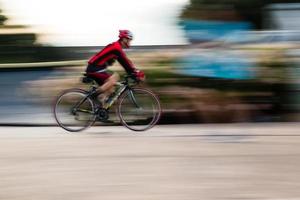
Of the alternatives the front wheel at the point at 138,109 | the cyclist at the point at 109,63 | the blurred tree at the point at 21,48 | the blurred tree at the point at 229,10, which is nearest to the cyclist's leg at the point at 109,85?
the cyclist at the point at 109,63

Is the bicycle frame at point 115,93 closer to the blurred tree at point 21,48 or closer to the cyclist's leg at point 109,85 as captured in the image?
the cyclist's leg at point 109,85

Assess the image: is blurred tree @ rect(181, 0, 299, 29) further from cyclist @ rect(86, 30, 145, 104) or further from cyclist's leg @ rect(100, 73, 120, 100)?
cyclist's leg @ rect(100, 73, 120, 100)

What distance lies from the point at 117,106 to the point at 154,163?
2557 millimetres

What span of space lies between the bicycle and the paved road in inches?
6.6

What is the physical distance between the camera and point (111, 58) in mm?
10039

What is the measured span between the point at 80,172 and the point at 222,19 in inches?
257

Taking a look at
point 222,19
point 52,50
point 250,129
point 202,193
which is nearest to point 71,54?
point 52,50

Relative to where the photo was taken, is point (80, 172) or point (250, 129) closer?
point (80, 172)

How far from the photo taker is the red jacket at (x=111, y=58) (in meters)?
9.98

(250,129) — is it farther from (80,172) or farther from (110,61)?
(80,172)

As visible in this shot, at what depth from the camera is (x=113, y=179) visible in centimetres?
695

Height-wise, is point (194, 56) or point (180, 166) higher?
point (194, 56)

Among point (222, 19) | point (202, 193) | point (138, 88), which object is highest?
point (222, 19)

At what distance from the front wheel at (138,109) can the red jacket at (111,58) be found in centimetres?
34
